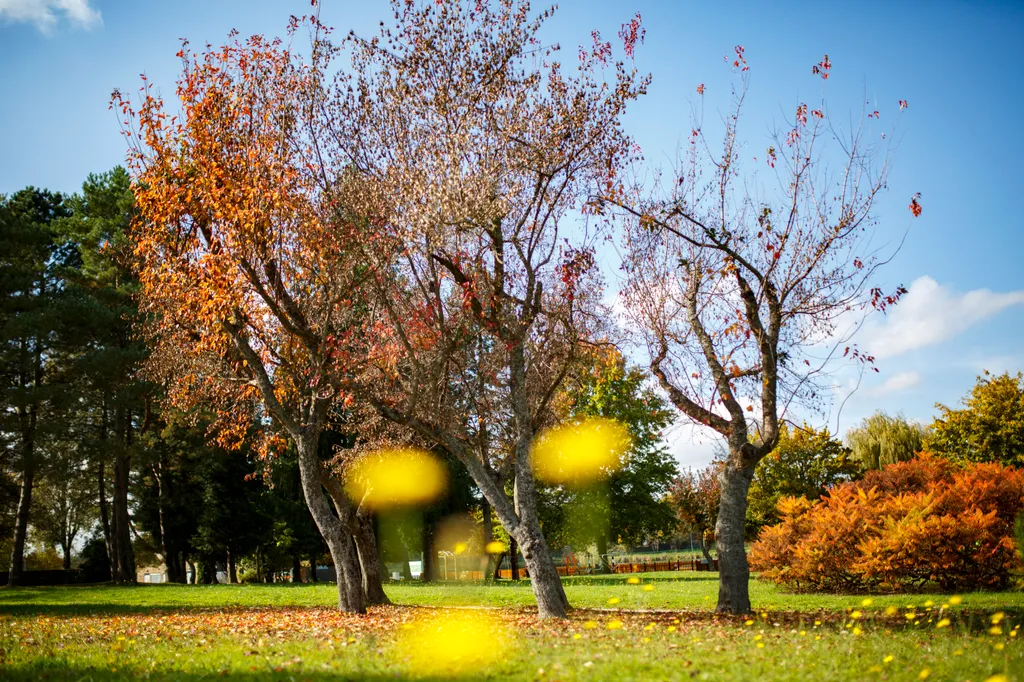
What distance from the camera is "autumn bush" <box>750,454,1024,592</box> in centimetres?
1575

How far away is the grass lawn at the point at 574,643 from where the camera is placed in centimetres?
705

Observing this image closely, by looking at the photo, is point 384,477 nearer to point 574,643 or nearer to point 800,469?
point 574,643

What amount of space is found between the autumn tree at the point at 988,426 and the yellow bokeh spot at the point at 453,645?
27757 millimetres

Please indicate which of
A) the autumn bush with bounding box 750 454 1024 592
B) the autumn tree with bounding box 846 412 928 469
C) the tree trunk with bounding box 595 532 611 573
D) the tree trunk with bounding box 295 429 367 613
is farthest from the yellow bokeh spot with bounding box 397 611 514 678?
the autumn tree with bounding box 846 412 928 469

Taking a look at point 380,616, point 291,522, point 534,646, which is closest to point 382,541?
point 291,522

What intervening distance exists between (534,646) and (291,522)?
30.1 meters

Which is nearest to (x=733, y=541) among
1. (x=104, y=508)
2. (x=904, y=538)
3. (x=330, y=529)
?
(x=904, y=538)

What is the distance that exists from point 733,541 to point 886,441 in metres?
28.8

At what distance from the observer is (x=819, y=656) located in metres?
7.49

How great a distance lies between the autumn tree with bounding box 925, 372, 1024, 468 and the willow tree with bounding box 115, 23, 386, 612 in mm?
28249

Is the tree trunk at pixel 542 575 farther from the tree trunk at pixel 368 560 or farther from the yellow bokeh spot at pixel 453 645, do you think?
the tree trunk at pixel 368 560

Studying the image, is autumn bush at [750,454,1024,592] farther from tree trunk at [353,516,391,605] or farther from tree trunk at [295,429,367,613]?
tree trunk at [295,429,367,613]

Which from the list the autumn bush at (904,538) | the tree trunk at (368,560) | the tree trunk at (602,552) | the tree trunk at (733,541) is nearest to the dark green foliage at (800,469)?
the tree trunk at (602,552)

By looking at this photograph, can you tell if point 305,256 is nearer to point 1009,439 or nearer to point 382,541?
point 382,541
